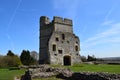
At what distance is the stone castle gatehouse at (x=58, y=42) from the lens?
103 feet

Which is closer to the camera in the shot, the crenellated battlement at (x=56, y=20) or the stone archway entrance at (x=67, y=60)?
the crenellated battlement at (x=56, y=20)

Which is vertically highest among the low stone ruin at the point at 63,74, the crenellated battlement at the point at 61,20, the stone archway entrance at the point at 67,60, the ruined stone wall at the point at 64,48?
the crenellated battlement at the point at 61,20

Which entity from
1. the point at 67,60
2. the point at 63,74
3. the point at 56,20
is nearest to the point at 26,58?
the point at 67,60

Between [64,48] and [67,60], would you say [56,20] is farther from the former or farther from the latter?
[67,60]

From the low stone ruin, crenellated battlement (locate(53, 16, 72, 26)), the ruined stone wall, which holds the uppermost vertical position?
crenellated battlement (locate(53, 16, 72, 26))

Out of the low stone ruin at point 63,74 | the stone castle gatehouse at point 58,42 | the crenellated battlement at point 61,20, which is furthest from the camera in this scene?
the crenellated battlement at point 61,20

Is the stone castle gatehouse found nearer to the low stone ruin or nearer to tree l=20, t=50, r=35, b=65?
tree l=20, t=50, r=35, b=65

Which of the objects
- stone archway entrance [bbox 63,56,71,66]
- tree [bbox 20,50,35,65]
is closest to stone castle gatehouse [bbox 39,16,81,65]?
stone archway entrance [bbox 63,56,71,66]

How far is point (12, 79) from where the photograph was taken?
49.6ft

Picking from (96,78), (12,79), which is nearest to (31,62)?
(12,79)

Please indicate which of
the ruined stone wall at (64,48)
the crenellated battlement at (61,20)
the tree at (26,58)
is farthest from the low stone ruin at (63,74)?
the tree at (26,58)

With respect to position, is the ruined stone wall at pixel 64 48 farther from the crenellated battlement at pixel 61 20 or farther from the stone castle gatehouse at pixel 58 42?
the crenellated battlement at pixel 61 20

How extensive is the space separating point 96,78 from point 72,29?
23.8m

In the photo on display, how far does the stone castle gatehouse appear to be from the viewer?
3132 cm
